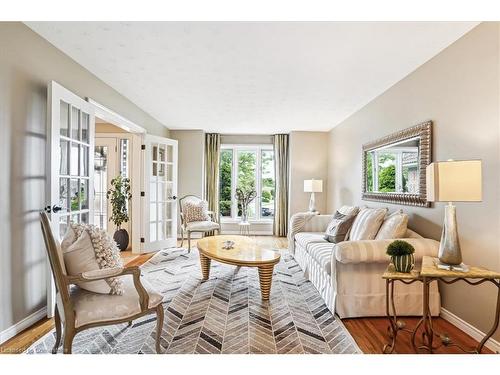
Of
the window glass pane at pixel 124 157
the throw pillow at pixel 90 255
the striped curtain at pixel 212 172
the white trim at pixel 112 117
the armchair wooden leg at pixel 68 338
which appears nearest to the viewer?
the armchair wooden leg at pixel 68 338

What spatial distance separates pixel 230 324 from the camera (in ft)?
7.18

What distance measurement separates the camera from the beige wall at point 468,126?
74.0 inches

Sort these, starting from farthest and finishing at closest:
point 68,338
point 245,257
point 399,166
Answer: point 399,166
point 245,257
point 68,338

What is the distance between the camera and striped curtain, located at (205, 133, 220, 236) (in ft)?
19.8

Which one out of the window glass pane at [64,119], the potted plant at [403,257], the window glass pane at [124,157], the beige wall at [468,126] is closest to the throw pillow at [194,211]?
the window glass pane at [124,157]

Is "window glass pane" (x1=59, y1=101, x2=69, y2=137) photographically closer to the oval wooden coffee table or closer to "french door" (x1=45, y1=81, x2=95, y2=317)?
"french door" (x1=45, y1=81, x2=95, y2=317)

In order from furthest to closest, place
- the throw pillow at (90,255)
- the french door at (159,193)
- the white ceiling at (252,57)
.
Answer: the french door at (159,193)
the white ceiling at (252,57)
the throw pillow at (90,255)

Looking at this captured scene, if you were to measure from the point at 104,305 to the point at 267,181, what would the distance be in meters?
4.99

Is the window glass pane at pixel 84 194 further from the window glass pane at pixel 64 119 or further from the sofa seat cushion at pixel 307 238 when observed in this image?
the sofa seat cushion at pixel 307 238

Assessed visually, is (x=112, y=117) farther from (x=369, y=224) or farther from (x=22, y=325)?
(x=369, y=224)

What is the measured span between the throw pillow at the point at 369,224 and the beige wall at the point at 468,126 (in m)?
0.33

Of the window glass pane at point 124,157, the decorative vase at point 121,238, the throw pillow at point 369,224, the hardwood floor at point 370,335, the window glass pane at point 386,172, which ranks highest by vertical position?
the window glass pane at point 124,157

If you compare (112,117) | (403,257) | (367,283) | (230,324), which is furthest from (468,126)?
(112,117)

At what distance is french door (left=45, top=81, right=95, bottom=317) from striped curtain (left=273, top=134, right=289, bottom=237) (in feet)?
13.0
